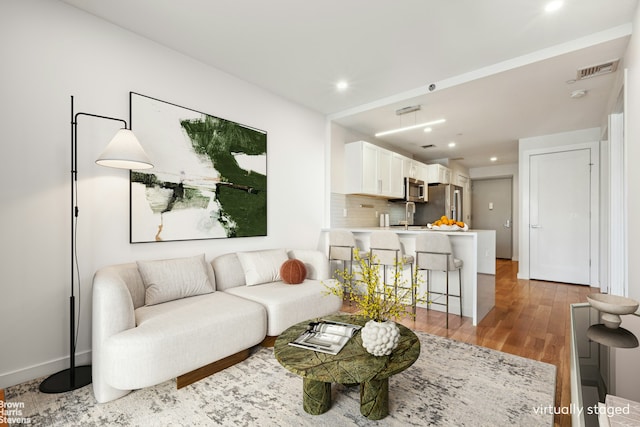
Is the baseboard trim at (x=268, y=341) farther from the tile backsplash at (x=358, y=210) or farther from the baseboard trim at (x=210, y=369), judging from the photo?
the tile backsplash at (x=358, y=210)

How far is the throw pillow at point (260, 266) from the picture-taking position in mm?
3137

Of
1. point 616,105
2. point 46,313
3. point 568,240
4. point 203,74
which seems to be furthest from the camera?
point 568,240

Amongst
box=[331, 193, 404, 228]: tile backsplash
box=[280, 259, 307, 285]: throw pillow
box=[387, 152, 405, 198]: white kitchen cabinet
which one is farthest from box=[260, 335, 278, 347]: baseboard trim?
box=[387, 152, 405, 198]: white kitchen cabinet

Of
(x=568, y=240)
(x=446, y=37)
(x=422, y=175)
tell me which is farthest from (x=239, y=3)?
(x=568, y=240)

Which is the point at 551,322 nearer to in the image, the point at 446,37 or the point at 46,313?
the point at 446,37

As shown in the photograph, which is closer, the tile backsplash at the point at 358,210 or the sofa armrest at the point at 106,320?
the sofa armrest at the point at 106,320

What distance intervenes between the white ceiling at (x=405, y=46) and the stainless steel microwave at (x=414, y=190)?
74.0 inches

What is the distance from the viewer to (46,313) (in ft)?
7.11

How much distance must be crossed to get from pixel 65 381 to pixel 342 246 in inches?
120

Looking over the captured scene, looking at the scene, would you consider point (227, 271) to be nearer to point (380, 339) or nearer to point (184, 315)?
point (184, 315)

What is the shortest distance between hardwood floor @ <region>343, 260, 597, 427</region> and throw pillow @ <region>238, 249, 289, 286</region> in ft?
3.47

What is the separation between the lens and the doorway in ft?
26.4

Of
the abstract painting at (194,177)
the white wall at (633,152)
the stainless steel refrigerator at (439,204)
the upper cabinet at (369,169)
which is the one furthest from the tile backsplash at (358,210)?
the white wall at (633,152)

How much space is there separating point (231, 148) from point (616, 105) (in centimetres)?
462
